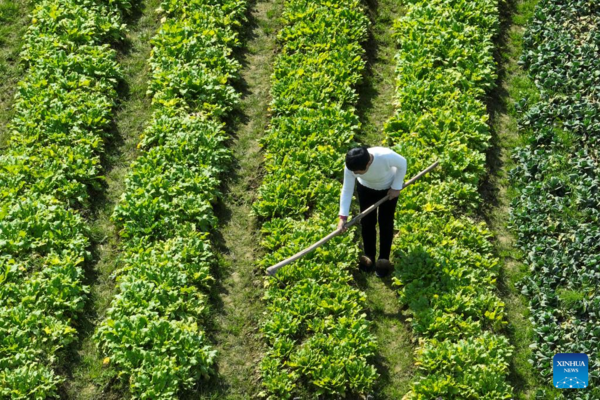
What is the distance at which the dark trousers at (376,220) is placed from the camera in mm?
10875

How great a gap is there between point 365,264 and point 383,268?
253 millimetres

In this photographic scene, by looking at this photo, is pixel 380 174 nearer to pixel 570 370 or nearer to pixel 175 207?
pixel 175 207

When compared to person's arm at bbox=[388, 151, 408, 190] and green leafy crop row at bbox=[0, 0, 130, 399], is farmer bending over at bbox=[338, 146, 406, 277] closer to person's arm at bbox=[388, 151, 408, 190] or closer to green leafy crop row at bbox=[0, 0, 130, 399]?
person's arm at bbox=[388, 151, 408, 190]

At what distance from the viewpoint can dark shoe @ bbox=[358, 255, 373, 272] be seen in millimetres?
11578

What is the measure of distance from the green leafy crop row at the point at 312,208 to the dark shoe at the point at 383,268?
328mm

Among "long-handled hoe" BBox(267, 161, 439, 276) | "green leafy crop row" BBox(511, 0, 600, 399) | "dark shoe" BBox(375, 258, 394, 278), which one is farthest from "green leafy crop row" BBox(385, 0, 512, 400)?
"long-handled hoe" BBox(267, 161, 439, 276)

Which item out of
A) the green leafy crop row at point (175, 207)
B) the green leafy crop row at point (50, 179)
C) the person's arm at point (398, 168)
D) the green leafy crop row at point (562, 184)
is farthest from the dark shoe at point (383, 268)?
the green leafy crop row at point (50, 179)

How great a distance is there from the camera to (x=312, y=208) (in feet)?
40.2

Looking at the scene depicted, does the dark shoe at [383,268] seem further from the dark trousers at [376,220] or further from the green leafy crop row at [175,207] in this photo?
the green leafy crop row at [175,207]

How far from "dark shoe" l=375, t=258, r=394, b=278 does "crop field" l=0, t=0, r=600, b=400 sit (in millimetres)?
102

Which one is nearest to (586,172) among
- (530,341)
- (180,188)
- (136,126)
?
(530,341)

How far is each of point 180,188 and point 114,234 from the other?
3.52 feet

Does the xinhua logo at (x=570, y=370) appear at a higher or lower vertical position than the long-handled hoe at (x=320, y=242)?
lower

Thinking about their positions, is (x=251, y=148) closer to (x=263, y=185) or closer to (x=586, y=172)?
(x=263, y=185)
